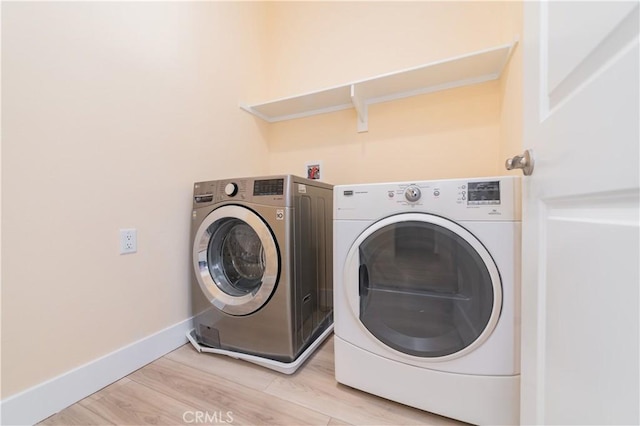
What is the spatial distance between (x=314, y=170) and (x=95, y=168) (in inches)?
49.5

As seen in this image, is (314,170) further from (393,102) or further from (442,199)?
(442,199)

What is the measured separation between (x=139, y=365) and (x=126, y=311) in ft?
0.86

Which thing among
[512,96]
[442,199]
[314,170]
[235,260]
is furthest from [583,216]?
[314,170]

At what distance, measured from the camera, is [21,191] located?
0.87 metres

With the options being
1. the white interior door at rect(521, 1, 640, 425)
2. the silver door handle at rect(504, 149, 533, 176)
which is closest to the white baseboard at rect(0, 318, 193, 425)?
the white interior door at rect(521, 1, 640, 425)

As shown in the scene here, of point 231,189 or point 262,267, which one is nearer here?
point 231,189

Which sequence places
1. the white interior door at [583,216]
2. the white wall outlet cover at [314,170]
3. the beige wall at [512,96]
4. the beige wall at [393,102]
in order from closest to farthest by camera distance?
1. the white interior door at [583,216]
2. the beige wall at [512,96]
3. the beige wall at [393,102]
4. the white wall outlet cover at [314,170]

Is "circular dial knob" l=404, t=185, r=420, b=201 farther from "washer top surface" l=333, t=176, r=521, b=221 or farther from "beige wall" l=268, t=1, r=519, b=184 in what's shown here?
"beige wall" l=268, t=1, r=519, b=184

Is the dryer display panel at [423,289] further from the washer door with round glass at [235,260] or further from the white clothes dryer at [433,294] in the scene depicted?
the washer door with round glass at [235,260]

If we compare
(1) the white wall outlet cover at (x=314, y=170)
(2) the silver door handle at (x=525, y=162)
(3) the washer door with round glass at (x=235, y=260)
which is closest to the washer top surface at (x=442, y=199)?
(2) the silver door handle at (x=525, y=162)

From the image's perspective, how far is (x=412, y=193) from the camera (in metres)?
0.90

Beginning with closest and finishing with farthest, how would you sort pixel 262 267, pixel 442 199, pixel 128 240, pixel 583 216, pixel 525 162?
pixel 583 216, pixel 525 162, pixel 442 199, pixel 128 240, pixel 262 267

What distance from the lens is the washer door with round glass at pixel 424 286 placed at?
84 cm

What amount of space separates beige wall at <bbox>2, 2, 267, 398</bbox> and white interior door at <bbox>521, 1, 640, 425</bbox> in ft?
4.85
